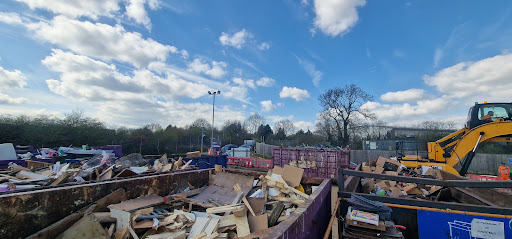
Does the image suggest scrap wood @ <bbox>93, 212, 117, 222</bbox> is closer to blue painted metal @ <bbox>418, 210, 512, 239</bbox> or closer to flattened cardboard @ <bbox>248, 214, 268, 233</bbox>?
flattened cardboard @ <bbox>248, 214, 268, 233</bbox>

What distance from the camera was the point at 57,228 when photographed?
274 cm

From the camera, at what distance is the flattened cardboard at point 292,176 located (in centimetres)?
450

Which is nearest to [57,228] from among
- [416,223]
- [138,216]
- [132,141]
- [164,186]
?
[138,216]

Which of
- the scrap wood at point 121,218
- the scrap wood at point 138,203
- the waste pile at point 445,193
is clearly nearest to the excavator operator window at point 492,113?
the waste pile at point 445,193

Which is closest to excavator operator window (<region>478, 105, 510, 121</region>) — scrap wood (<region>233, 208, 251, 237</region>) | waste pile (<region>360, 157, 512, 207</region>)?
waste pile (<region>360, 157, 512, 207</region>)

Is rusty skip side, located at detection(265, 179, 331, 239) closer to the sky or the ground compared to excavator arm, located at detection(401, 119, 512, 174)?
closer to the ground

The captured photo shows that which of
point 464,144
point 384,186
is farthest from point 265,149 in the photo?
point 384,186

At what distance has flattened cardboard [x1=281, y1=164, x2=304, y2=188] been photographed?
4496mm

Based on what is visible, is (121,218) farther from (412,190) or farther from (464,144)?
(464,144)

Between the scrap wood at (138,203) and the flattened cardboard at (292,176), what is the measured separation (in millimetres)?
2359

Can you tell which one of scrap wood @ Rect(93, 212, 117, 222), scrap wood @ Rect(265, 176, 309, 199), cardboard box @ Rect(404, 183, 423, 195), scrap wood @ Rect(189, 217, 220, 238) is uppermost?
scrap wood @ Rect(265, 176, 309, 199)

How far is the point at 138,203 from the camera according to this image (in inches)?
142

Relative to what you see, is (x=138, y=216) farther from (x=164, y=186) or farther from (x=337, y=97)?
(x=337, y=97)

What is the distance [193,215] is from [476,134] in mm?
9803
